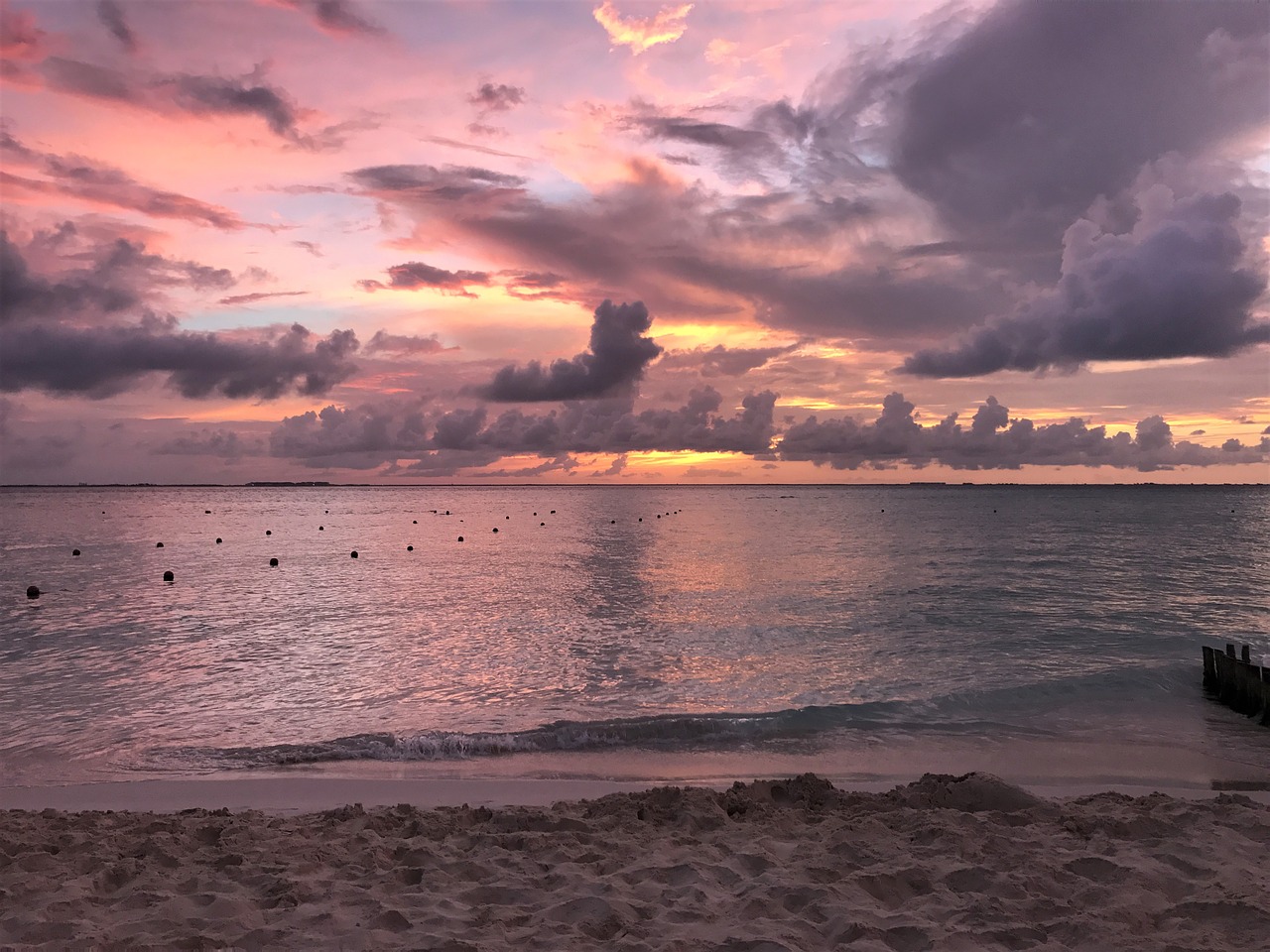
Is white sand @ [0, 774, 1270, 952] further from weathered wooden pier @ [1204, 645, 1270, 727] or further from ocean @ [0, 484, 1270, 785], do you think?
weathered wooden pier @ [1204, 645, 1270, 727]

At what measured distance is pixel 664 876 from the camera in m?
7.31

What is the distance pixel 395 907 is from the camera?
6.65 metres

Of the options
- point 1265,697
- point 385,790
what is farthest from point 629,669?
point 1265,697

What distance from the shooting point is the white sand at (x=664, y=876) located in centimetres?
618

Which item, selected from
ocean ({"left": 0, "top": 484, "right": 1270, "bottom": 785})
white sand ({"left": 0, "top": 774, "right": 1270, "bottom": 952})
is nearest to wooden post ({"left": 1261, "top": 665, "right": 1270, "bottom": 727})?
ocean ({"left": 0, "top": 484, "right": 1270, "bottom": 785})

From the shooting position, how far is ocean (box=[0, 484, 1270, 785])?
44.4 ft

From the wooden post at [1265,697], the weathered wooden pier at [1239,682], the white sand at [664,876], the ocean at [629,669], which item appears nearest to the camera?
the white sand at [664,876]

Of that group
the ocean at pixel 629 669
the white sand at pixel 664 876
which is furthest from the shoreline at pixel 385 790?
the white sand at pixel 664 876

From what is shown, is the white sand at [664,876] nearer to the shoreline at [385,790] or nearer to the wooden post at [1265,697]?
the shoreline at [385,790]

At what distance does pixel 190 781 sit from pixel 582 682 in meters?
8.97

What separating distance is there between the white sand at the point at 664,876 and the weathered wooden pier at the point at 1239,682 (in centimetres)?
831

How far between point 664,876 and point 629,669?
42.4 ft

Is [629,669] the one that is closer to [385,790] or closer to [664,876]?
[385,790]

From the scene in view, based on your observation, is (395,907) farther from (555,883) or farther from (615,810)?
(615,810)
